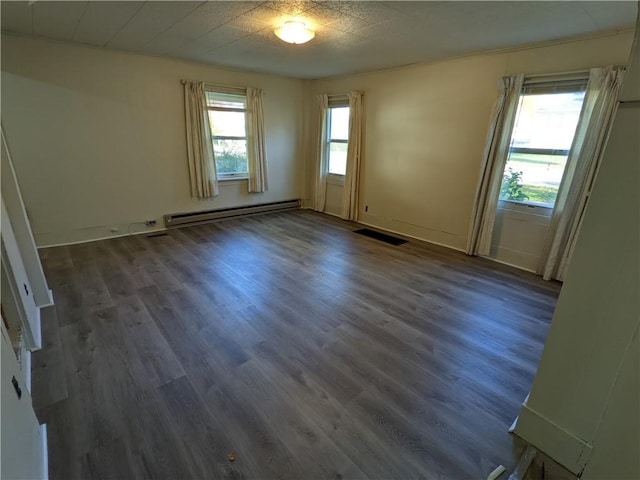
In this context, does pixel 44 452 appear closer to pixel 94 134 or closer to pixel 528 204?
pixel 94 134

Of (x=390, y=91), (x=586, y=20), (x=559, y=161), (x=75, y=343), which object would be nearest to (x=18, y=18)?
(x=75, y=343)

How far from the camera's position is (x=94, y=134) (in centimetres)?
402

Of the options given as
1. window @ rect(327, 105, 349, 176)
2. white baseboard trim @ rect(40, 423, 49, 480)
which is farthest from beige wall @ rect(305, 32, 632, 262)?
white baseboard trim @ rect(40, 423, 49, 480)

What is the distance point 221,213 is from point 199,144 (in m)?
1.17

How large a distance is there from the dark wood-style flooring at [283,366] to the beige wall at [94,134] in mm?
815

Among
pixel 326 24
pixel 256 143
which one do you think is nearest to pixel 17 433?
pixel 326 24

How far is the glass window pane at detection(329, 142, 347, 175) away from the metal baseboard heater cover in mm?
1064

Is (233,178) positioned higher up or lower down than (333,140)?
lower down

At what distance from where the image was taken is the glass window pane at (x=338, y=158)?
5730mm

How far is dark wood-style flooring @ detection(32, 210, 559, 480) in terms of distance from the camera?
4.81 feet

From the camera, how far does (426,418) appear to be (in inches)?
65.9

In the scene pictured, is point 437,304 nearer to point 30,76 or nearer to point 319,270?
point 319,270

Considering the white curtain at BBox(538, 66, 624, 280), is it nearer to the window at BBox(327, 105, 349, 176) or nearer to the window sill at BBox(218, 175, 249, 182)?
the window at BBox(327, 105, 349, 176)

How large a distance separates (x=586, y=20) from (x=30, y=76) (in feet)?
18.3
